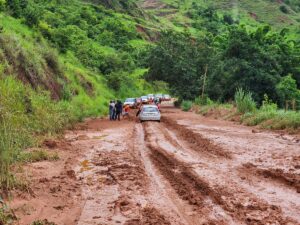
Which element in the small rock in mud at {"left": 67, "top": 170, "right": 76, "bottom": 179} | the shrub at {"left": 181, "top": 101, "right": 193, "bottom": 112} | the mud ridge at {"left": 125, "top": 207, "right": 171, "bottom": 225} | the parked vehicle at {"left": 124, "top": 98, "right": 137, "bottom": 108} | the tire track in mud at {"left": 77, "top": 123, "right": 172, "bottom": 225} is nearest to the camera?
the mud ridge at {"left": 125, "top": 207, "right": 171, "bottom": 225}

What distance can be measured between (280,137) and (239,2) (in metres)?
137

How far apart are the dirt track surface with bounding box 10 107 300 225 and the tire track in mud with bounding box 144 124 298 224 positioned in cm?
2

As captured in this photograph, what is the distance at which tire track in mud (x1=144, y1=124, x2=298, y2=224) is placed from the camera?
23.2 feet

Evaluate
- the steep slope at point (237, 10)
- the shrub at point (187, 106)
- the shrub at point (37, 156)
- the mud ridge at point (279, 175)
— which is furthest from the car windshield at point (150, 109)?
the steep slope at point (237, 10)

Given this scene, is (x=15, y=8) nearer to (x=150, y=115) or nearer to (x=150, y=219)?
(x=150, y=115)

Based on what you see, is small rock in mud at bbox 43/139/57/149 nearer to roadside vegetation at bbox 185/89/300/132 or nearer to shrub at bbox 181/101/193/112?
roadside vegetation at bbox 185/89/300/132

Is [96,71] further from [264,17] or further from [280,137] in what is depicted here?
[264,17]

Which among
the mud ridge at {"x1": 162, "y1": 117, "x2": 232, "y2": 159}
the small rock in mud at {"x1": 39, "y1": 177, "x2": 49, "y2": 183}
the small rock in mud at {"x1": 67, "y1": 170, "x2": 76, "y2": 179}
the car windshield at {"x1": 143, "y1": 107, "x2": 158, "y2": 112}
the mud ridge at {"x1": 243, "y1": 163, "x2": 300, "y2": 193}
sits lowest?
the mud ridge at {"x1": 162, "y1": 117, "x2": 232, "y2": 159}

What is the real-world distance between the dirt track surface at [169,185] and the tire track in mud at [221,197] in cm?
2

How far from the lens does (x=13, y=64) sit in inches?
868

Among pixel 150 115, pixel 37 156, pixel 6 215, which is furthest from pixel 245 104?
pixel 6 215

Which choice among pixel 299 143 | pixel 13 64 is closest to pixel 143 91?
pixel 13 64

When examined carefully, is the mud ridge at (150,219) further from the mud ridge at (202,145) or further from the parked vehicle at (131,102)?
the parked vehicle at (131,102)

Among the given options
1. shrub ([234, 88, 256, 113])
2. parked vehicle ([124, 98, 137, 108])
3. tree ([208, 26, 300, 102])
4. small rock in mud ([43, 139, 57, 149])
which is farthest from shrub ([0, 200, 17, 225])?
parked vehicle ([124, 98, 137, 108])
